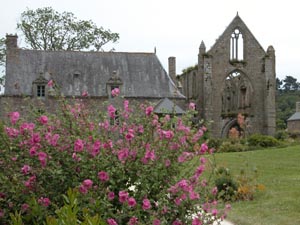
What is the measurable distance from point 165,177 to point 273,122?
30.6 metres

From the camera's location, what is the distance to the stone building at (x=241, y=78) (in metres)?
35.1

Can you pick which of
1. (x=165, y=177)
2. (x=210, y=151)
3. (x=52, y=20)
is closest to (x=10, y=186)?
(x=165, y=177)

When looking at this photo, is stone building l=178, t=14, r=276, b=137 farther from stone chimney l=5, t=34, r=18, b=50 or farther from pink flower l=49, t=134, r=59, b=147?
pink flower l=49, t=134, r=59, b=147

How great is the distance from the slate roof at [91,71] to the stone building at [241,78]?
3185 millimetres

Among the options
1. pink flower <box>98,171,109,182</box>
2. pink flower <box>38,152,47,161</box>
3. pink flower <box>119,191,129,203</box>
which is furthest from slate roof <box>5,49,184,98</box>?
pink flower <box>119,191,129,203</box>

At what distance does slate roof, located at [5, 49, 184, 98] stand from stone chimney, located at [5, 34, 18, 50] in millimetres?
447

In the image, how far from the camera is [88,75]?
109 ft

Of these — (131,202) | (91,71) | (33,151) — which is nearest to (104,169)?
(131,202)

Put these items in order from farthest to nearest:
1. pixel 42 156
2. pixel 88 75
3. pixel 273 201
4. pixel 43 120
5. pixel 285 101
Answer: pixel 285 101, pixel 88 75, pixel 273 201, pixel 43 120, pixel 42 156

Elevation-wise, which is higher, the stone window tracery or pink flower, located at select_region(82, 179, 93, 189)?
the stone window tracery

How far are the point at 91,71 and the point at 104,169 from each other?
93.5 feet

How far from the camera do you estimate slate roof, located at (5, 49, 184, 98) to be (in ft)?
106

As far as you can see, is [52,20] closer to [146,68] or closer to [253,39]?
[146,68]

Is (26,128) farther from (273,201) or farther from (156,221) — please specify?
(273,201)
